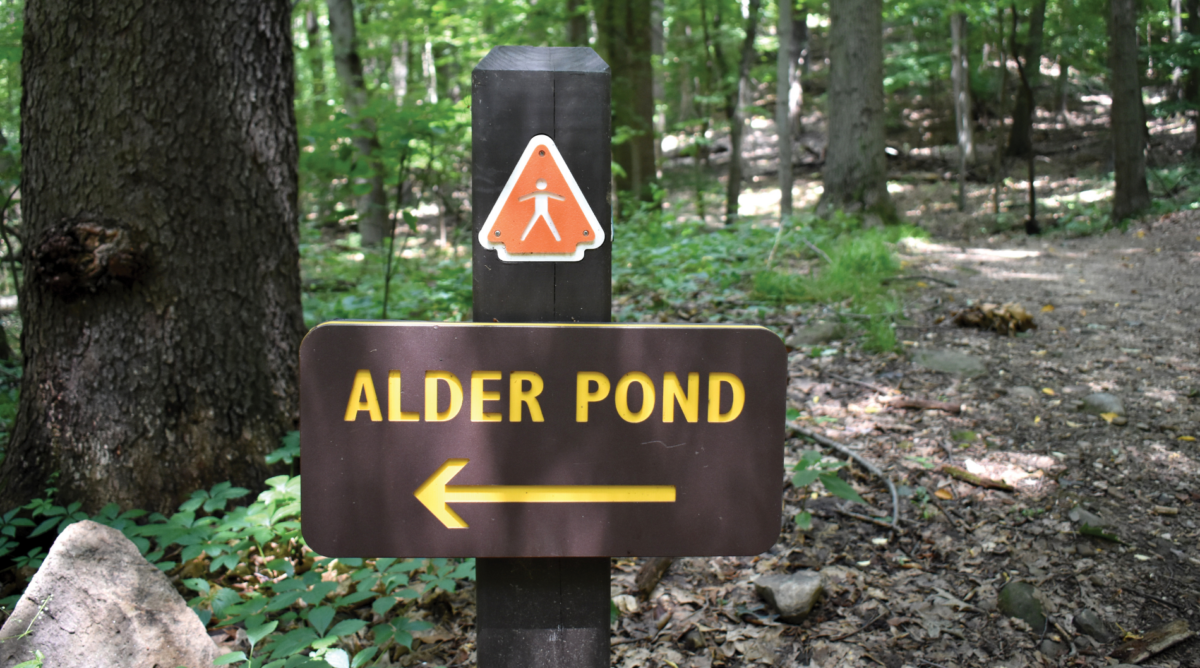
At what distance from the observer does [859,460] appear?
3.15 m

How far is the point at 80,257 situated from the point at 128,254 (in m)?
0.15

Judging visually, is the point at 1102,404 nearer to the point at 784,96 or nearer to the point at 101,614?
the point at 101,614

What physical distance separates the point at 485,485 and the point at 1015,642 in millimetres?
1955

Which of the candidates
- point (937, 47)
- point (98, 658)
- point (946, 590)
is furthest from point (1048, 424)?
point (937, 47)

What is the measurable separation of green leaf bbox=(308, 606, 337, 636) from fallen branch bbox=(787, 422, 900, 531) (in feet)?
6.78

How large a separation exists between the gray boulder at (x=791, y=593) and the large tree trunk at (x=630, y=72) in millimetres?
8262

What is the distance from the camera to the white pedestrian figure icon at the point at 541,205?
3.35 feet

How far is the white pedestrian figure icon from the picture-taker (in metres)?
1.02

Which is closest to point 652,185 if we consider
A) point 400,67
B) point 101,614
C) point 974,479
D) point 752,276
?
point 752,276

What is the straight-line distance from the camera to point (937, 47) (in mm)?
17078

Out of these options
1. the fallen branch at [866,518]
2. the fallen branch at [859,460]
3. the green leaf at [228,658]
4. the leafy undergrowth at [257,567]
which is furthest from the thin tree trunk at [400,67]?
the green leaf at [228,658]

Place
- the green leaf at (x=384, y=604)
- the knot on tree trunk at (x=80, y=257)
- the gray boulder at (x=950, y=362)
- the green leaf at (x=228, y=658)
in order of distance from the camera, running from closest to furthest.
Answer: the green leaf at (x=228, y=658) < the green leaf at (x=384, y=604) < the knot on tree trunk at (x=80, y=257) < the gray boulder at (x=950, y=362)

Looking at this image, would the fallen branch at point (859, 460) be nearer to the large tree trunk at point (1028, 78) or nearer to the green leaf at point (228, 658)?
the green leaf at point (228, 658)

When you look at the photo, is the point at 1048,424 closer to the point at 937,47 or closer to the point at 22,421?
the point at 22,421
